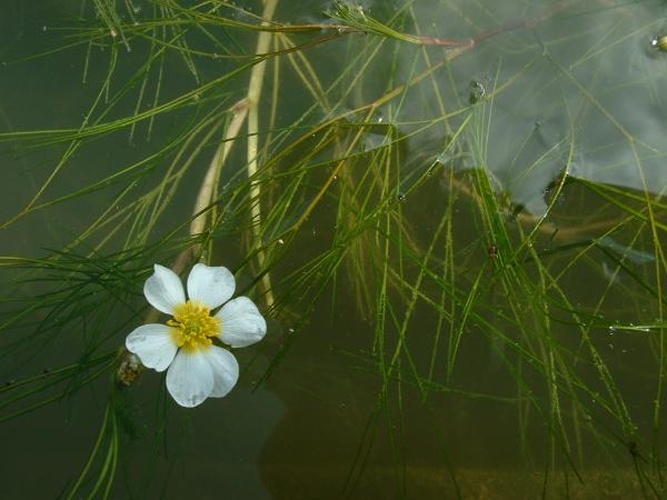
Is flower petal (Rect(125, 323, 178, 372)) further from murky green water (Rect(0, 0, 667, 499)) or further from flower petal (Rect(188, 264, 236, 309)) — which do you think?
murky green water (Rect(0, 0, 667, 499))

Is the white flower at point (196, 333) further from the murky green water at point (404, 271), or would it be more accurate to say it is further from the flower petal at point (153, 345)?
the murky green water at point (404, 271)

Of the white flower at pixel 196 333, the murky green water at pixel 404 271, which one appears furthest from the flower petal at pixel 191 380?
the murky green water at pixel 404 271

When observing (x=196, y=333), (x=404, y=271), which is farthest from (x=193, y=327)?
(x=404, y=271)

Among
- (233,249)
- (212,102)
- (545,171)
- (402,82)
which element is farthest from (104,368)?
(545,171)

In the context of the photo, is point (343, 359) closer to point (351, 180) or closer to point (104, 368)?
point (351, 180)

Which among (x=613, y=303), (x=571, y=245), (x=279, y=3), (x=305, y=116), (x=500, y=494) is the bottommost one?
(x=500, y=494)

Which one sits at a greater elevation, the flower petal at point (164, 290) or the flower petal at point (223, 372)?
the flower petal at point (164, 290)
